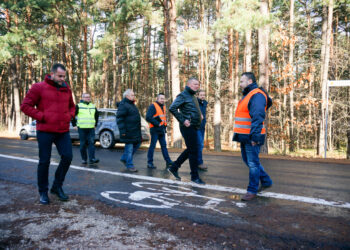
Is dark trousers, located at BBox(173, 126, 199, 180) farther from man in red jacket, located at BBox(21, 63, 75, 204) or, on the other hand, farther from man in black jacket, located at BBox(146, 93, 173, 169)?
man in red jacket, located at BBox(21, 63, 75, 204)

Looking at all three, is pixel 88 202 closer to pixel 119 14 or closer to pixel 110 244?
pixel 110 244

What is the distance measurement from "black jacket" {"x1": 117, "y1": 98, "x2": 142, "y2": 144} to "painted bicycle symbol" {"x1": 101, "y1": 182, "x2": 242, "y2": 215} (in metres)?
1.75

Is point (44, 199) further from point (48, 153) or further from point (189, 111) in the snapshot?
point (189, 111)

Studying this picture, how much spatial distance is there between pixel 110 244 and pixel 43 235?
2.62 ft

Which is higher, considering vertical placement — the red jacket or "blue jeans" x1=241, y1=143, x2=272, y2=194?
the red jacket

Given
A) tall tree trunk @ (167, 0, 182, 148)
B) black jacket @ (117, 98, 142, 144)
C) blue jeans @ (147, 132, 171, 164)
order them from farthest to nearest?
1. tall tree trunk @ (167, 0, 182, 148)
2. blue jeans @ (147, 132, 171, 164)
3. black jacket @ (117, 98, 142, 144)

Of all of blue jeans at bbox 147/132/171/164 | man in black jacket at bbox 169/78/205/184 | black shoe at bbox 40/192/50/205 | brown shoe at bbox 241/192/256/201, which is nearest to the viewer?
black shoe at bbox 40/192/50/205

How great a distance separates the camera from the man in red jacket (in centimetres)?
404

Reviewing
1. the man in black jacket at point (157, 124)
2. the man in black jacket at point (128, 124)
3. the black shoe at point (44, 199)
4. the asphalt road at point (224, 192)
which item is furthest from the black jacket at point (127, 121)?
the black shoe at point (44, 199)

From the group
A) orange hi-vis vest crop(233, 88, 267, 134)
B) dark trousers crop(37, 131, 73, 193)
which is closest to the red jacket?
dark trousers crop(37, 131, 73, 193)

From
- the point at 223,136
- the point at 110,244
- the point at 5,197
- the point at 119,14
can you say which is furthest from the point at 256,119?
the point at 223,136

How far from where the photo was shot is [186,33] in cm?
1711

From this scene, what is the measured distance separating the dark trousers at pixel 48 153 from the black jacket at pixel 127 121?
2.15m

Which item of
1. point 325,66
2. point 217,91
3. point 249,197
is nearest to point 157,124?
point 249,197
